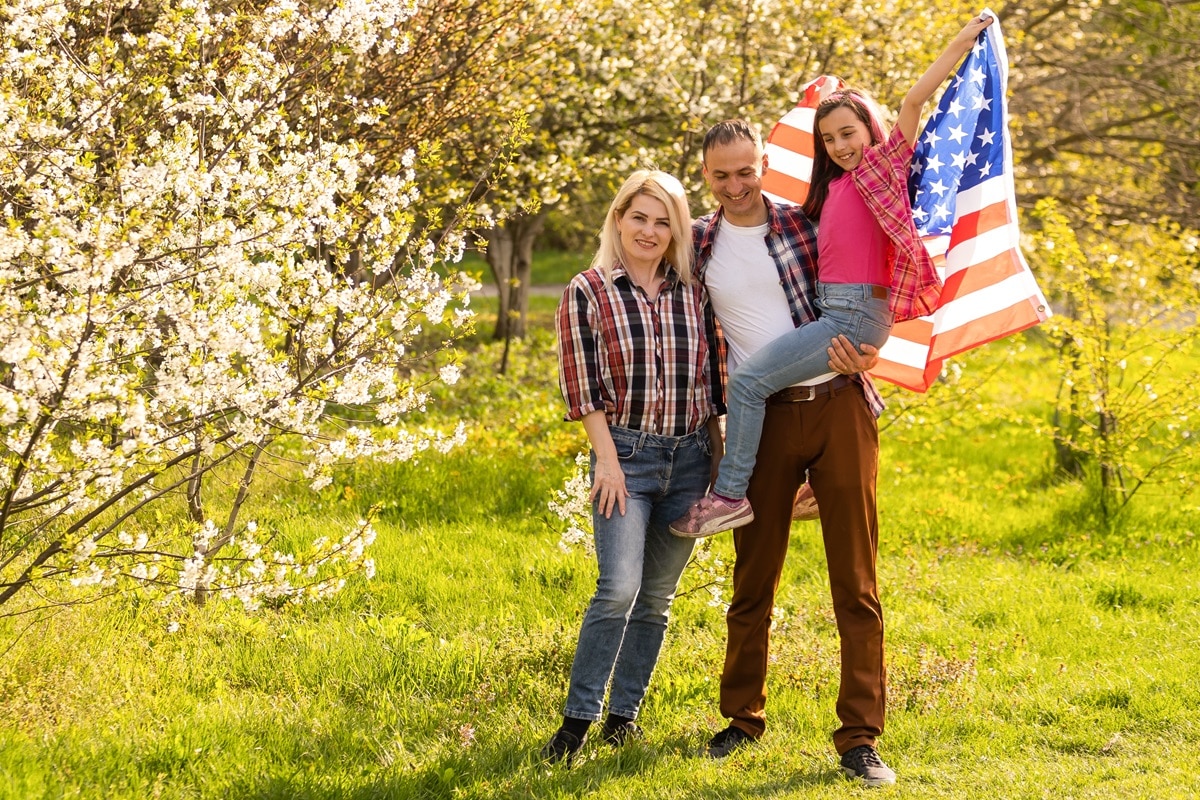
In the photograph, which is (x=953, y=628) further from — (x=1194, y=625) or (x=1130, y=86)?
(x=1130, y=86)

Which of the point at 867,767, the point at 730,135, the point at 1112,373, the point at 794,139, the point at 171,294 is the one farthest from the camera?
the point at 1112,373

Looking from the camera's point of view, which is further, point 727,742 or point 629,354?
point 727,742

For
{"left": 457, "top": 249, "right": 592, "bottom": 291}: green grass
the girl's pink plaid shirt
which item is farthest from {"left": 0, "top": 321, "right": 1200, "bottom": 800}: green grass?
{"left": 457, "top": 249, "right": 592, "bottom": 291}: green grass

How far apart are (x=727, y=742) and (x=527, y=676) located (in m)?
0.93

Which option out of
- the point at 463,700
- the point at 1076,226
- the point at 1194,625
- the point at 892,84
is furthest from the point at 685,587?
the point at 1076,226

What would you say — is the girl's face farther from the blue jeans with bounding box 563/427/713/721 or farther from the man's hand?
the blue jeans with bounding box 563/427/713/721

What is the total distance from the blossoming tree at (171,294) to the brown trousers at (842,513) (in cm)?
126

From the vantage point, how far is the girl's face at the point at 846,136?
3.76 m

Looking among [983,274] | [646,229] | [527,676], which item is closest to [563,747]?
[527,676]

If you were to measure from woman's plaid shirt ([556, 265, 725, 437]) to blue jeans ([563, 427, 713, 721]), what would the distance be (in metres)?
0.09

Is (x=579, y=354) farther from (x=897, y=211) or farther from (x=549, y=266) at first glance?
(x=549, y=266)

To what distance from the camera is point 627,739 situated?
411cm

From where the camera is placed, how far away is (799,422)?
388 cm

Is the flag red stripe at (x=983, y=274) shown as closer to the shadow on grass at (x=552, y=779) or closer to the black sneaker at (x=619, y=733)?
the shadow on grass at (x=552, y=779)
